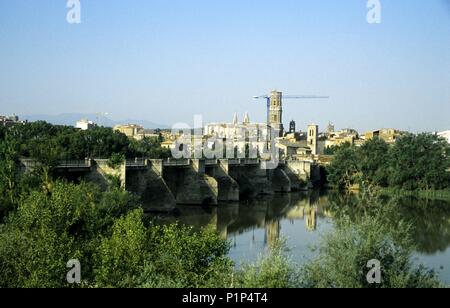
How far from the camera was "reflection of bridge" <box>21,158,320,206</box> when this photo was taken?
2991 cm

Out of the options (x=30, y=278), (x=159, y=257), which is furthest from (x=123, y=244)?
(x=30, y=278)

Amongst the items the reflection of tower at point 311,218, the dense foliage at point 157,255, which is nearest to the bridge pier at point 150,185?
the reflection of tower at point 311,218

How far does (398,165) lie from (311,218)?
62.0 ft

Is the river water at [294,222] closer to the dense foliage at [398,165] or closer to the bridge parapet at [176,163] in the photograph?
the bridge parapet at [176,163]

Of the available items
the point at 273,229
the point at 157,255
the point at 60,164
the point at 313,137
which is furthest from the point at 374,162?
the point at 157,255

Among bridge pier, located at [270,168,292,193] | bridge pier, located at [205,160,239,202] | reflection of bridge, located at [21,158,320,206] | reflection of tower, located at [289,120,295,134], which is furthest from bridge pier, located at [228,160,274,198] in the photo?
reflection of tower, located at [289,120,295,134]

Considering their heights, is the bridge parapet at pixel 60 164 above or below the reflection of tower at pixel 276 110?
below

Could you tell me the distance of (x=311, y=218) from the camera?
36.9 metres

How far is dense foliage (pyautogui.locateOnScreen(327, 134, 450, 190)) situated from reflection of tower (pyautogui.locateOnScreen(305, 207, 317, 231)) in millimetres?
9518

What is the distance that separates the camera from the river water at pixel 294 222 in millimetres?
24261

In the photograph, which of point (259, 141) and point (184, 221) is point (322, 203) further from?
point (259, 141)

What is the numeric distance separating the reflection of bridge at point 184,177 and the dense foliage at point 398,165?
21.7 feet
